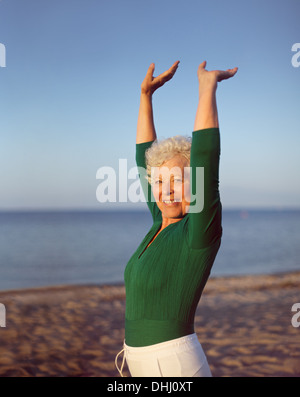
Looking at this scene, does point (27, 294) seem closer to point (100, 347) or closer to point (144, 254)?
point (100, 347)

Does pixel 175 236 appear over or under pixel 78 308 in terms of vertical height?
over

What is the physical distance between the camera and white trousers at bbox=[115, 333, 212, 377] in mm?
1391

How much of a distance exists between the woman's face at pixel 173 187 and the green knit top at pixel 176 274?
0.25 ft

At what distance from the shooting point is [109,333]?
5508 mm

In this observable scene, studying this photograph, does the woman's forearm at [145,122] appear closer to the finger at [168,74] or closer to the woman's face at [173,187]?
the finger at [168,74]

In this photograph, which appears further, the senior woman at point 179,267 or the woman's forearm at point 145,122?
the woman's forearm at point 145,122

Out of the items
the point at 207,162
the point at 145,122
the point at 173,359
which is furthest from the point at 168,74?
the point at 173,359

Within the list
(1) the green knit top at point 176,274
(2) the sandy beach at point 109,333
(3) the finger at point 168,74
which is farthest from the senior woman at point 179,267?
(2) the sandy beach at point 109,333

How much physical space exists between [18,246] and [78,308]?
18.5 m

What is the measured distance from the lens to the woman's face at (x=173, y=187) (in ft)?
4.87

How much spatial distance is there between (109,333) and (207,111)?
4.72 meters
